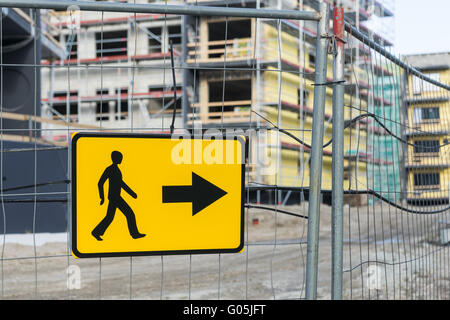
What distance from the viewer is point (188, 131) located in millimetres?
2938

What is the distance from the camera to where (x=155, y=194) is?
268 centimetres

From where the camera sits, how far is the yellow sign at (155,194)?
2602 mm

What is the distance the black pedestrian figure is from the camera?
2613mm

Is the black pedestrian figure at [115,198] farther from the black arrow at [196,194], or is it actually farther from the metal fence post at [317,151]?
the metal fence post at [317,151]

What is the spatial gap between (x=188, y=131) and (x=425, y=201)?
2752 mm

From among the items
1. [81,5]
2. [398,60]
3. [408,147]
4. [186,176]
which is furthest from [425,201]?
[81,5]

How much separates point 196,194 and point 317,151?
662mm

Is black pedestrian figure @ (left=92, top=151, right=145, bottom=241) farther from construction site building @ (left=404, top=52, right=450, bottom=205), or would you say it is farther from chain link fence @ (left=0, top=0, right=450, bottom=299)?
construction site building @ (left=404, top=52, right=450, bottom=205)

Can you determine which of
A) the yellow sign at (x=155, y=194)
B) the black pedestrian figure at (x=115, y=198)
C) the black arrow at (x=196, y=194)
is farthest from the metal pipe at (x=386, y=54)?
the black pedestrian figure at (x=115, y=198)

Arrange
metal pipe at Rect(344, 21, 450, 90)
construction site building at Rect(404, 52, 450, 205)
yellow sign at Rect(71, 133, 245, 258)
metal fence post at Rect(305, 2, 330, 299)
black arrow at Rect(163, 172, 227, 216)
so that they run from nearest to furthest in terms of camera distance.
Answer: yellow sign at Rect(71, 133, 245, 258) → black arrow at Rect(163, 172, 227, 216) → metal fence post at Rect(305, 2, 330, 299) → metal pipe at Rect(344, 21, 450, 90) → construction site building at Rect(404, 52, 450, 205)

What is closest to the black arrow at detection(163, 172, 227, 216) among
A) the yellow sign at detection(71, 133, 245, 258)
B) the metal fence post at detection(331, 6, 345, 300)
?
the yellow sign at detection(71, 133, 245, 258)

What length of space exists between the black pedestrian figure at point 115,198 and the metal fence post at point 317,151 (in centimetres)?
85

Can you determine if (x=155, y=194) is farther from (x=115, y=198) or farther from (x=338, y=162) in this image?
(x=338, y=162)

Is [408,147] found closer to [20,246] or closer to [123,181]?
[123,181]
